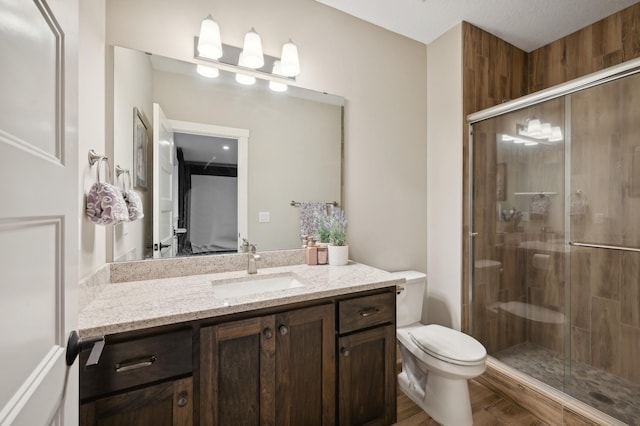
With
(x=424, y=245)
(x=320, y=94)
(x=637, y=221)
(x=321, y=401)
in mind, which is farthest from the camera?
(x=424, y=245)

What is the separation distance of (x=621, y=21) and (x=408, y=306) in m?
2.50

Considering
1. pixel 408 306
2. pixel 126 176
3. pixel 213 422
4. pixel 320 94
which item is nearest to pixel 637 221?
pixel 408 306

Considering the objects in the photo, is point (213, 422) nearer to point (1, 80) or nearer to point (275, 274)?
point (275, 274)

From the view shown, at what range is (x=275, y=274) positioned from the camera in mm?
1603

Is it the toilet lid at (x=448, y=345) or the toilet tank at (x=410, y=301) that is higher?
the toilet tank at (x=410, y=301)

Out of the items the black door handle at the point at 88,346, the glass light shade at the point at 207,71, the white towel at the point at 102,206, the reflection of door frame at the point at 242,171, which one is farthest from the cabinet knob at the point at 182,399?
the glass light shade at the point at 207,71

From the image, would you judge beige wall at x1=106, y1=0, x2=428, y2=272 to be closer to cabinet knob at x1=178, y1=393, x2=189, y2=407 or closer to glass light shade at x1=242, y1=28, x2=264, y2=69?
glass light shade at x1=242, y1=28, x2=264, y2=69

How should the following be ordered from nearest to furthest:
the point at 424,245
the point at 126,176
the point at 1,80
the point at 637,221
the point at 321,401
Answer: the point at 1,80 < the point at 321,401 < the point at 126,176 < the point at 637,221 < the point at 424,245

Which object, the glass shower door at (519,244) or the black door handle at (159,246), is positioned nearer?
the black door handle at (159,246)

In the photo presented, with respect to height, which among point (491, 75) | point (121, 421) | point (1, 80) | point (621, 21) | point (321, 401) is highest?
point (621, 21)

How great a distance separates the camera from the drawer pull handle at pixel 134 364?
92cm

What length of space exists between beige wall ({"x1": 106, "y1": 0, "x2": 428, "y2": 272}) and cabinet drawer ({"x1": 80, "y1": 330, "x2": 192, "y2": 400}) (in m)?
1.30

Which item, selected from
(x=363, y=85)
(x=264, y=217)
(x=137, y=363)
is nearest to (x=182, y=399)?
(x=137, y=363)

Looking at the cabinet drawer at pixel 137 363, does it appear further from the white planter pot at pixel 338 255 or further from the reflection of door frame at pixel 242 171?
the white planter pot at pixel 338 255
